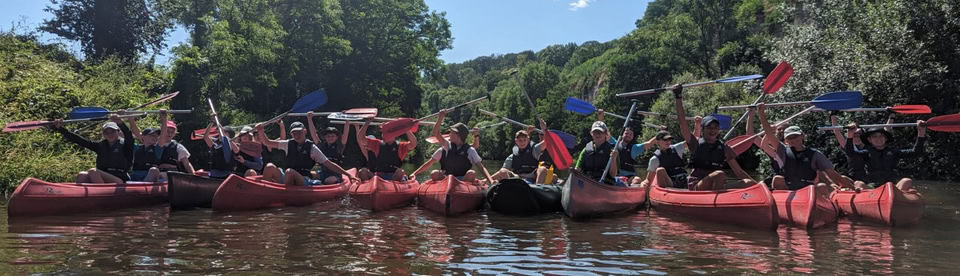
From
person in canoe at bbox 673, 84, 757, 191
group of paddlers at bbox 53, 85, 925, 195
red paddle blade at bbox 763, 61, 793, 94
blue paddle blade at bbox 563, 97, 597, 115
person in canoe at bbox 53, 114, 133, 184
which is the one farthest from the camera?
blue paddle blade at bbox 563, 97, 597, 115

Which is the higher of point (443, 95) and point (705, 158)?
point (443, 95)

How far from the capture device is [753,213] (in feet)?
24.5

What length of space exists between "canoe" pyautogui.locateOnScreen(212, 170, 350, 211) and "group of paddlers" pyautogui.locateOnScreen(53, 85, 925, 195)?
226 mm

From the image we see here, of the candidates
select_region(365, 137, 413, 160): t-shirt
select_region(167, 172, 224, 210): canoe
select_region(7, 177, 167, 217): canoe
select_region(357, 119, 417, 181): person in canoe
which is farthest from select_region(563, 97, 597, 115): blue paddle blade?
select_region(7, 177, 167, 217): canoe

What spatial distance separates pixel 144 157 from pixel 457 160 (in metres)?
5.17

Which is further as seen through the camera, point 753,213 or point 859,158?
point 859,158

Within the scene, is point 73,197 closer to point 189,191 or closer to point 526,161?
point 189,191

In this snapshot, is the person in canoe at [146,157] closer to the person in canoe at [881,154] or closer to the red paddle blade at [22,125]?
the red paddle blade at [22,125]

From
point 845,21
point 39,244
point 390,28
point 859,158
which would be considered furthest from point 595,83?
point 39,244

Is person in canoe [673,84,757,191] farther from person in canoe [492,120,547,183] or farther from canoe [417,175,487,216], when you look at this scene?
canoe [417,175,487,216]

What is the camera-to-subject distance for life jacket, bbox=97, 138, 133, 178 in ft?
31.2

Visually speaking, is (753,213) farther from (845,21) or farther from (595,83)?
(595,83)

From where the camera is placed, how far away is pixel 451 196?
8.85 m

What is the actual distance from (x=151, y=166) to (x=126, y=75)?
15.3 m
